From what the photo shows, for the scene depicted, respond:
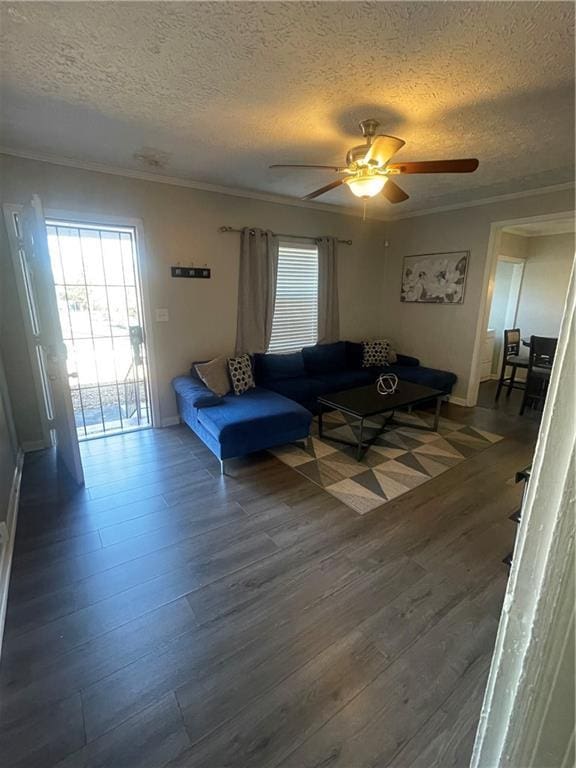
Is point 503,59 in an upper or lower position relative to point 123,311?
upper

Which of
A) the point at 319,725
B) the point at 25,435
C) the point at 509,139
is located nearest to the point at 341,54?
the point at 509,139

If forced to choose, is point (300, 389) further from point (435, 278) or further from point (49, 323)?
point (435, 278)

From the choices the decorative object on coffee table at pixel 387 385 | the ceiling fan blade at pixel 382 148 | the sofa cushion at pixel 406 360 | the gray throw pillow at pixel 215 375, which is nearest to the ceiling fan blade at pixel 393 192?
the ceiling fan blade at pixel 382 148

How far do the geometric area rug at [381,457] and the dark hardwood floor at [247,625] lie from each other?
17 cm

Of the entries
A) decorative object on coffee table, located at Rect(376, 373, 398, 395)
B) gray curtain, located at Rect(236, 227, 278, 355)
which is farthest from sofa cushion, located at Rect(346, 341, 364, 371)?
gray curtain, located at Rect(236, 227, 278, 355)

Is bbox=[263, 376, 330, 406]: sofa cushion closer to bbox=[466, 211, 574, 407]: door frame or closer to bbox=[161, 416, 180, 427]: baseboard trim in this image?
bbox=[161, 416, 180, 427]: baseboard trim

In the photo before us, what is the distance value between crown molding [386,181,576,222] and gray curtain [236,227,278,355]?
221 cm

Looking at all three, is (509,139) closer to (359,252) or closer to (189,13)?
(189,13)

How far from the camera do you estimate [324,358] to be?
4949mm

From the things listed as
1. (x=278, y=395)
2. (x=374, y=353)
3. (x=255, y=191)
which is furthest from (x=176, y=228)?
(x=374, y=353)

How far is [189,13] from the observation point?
1442 millimetres

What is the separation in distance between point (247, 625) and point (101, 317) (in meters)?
3.71

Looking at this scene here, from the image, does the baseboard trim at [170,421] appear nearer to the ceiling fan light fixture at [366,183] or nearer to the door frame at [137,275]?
the door frame at [137,275]

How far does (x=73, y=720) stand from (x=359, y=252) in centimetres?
556
